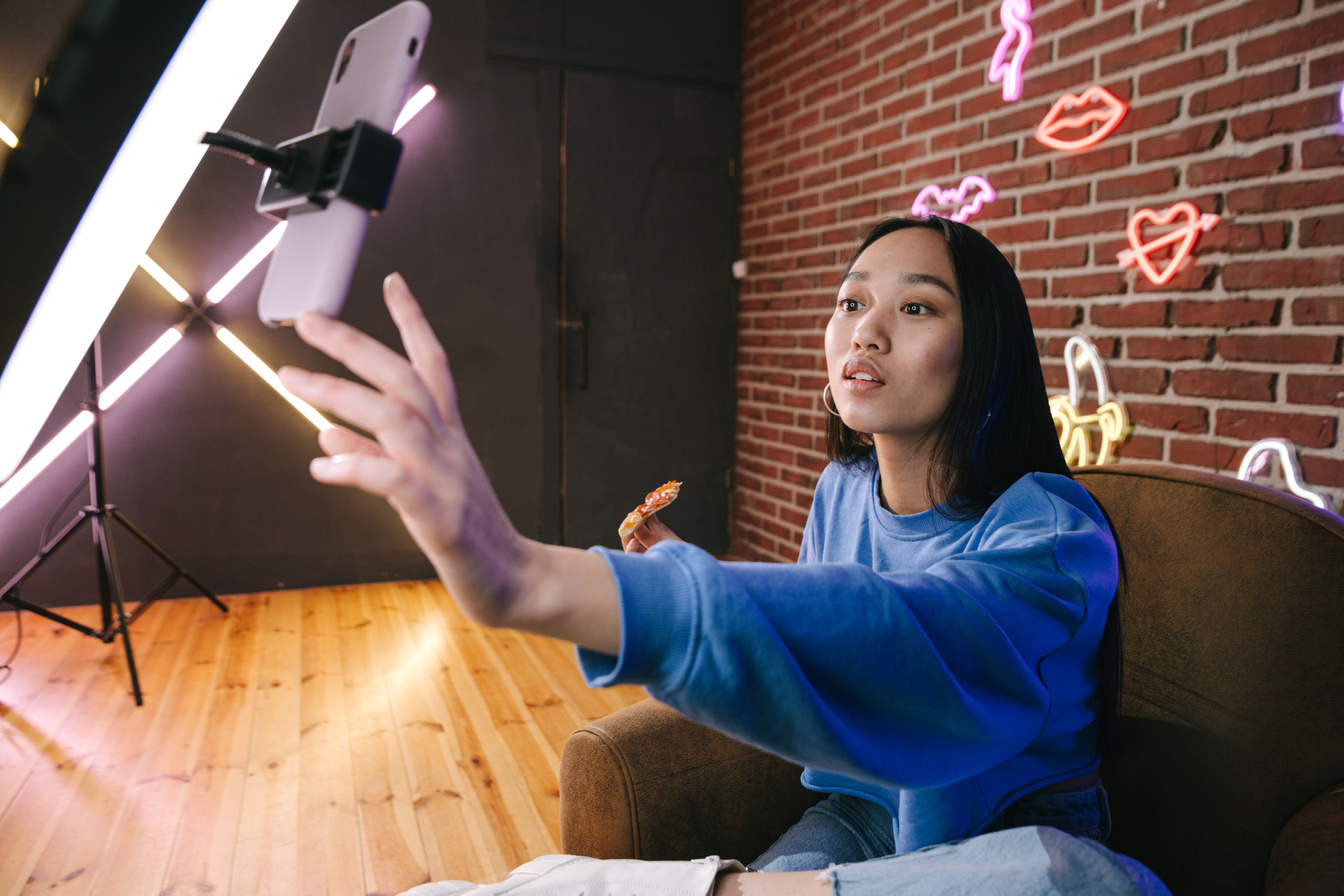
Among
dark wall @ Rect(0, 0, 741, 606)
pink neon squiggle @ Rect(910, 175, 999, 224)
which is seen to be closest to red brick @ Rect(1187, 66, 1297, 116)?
pink neon squiggle @ Rect(910, 175, 999, 224)

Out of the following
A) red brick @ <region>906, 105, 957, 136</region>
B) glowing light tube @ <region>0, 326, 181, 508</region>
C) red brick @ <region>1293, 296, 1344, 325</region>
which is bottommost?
glowing light tube @ <region>0, 326, 181, 508</region>

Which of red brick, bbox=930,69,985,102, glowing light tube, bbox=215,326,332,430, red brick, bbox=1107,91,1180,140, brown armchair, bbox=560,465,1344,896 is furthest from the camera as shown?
glowing light tube, bbox=215,326,332,430

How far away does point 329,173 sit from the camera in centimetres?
31

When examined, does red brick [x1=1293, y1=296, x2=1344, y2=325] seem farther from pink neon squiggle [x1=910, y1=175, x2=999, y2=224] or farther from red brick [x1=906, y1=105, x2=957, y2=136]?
red brick [x1=906, y1=105, x2=957, y2=136]

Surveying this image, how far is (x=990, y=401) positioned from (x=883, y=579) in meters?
0.47

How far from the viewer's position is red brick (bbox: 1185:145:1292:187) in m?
1.63

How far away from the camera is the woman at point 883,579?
1.43 feet

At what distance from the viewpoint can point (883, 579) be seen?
2.07 ft

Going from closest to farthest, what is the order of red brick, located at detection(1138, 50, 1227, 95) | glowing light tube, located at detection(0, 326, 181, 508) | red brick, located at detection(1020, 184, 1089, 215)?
red brick, located at detection(1138, 50, 1227, 95) < red brick, located at detection(1020, 184, 1089, 215) < glowing light tube, located at detection(0, 326, 181, 508)

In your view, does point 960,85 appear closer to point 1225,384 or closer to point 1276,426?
point 1225,384

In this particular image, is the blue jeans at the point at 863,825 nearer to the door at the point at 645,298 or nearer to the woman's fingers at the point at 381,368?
the woman's fingers at the point at 381,368

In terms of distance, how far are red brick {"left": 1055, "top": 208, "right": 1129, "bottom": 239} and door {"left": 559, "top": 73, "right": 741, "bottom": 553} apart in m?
1.97

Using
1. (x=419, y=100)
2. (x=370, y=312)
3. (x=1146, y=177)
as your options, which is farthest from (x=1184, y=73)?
(x=370, y=312)

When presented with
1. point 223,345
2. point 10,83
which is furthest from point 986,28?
point 223,345
